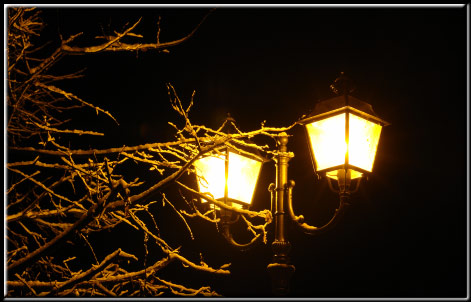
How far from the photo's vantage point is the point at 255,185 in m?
6.69

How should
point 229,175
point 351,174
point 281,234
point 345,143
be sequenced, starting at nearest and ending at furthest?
point 345,143 < point 351,174 < point 281,234 < point 229,175

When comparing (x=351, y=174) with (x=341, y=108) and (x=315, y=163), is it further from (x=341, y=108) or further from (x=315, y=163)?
(x=341, y=108)

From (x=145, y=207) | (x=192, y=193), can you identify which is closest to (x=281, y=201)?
(x=192, y=193)

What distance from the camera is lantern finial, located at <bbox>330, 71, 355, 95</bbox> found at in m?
5.93

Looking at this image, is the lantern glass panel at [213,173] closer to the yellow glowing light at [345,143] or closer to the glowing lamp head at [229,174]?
the glowing lamp head at [229,174]

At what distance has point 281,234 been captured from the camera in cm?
632

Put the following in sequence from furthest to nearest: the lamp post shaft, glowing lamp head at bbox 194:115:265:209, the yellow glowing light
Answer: glowing lamp head at bbox 194:115:265:209 < the lamp post shaft < the yellow glowing light

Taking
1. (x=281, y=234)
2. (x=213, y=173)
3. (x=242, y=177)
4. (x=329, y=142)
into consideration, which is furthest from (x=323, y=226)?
(x=213, y=173)

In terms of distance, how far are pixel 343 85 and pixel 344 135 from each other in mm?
524

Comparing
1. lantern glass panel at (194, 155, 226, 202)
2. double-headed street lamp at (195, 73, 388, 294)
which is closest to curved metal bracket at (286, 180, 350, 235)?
double-headed street lamp at (195, 73, 388, 294)

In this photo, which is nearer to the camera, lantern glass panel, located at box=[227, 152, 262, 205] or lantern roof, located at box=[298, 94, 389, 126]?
lantern roof, located at box=[298, 94, 389, 126]

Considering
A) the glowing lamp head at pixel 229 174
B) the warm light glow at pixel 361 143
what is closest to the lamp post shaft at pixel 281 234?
the glowing lamp head at pixel 229 174

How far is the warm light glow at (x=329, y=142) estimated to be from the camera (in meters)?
5.71

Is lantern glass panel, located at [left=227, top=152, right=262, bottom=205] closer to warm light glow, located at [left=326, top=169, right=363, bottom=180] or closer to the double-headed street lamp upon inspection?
the double-headed street lamp
